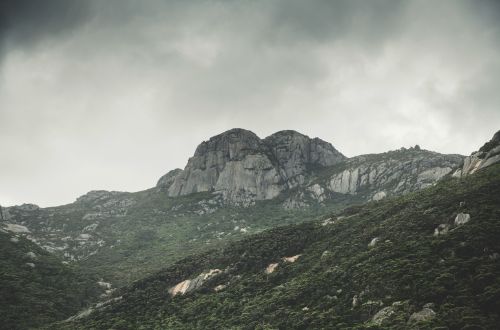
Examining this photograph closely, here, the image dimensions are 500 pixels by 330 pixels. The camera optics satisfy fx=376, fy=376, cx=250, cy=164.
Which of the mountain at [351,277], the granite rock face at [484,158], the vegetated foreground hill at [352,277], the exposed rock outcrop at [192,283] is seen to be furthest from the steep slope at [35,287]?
the granite rock face at [484,158]

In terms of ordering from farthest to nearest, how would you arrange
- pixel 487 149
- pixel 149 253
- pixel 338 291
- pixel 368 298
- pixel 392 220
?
pixel 149 253 < pixel 487 149 < pixel 392 220 < pixel 338 291 < pixel 368 298

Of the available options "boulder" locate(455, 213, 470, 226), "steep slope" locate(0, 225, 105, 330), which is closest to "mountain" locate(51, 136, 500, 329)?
"boulder" locate(455, 213, 470, 226)

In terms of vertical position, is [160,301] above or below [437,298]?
below

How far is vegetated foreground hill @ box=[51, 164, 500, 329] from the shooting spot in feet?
177

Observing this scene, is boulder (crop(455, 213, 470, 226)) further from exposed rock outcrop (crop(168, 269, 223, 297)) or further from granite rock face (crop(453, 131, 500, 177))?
exposed rock outcrop (crop(168, 269, 223, 297))

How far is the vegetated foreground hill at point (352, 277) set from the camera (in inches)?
2130

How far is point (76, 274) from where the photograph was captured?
481 feet

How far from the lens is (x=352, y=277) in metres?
74.6

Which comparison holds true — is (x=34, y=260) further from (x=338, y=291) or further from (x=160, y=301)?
(x=338, y=291)

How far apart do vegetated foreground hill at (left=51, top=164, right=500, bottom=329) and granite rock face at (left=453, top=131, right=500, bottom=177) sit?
921cm

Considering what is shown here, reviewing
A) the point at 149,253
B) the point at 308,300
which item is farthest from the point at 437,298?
the point at 149,253

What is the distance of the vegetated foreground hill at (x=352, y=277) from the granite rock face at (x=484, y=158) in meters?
9.21

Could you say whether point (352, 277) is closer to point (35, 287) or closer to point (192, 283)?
point (192, 283)

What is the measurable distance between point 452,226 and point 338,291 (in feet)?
85.1
